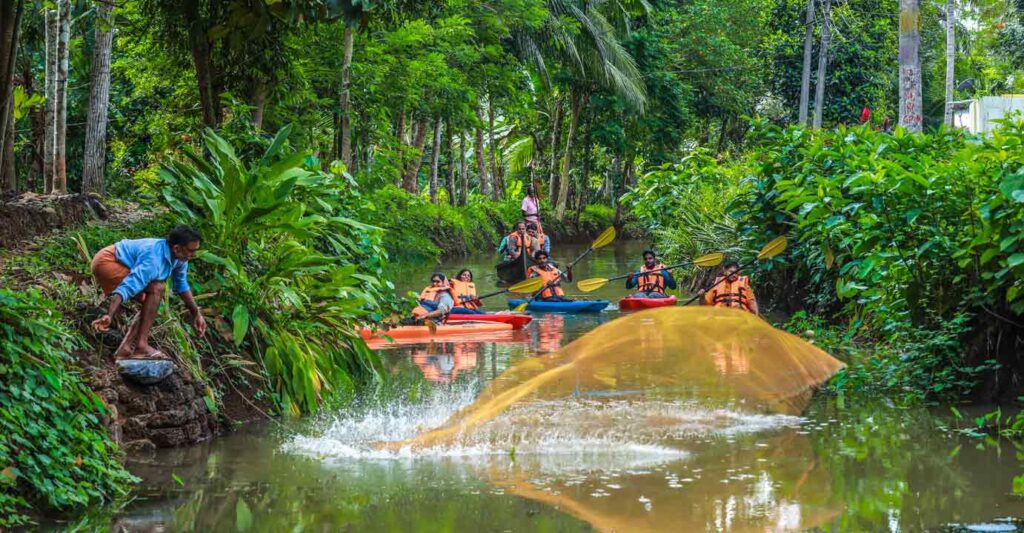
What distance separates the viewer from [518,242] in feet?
80.8

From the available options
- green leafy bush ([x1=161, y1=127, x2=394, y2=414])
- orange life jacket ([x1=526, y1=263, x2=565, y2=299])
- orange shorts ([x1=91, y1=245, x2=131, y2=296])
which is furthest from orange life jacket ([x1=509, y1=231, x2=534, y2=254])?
orange shorts ([x1=91, y1=245, x2=131, y2=296])

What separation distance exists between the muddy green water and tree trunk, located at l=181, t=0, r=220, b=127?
16.3 ft

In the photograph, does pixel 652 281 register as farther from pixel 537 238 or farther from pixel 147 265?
pixel 147 265

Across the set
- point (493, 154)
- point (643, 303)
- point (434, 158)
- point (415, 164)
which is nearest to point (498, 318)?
point (643, 303)

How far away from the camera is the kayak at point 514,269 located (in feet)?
78.7

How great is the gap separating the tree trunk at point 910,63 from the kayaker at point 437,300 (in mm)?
6938

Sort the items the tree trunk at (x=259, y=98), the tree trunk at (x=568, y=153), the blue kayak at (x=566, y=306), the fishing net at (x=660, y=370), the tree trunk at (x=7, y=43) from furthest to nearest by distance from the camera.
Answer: the tree trunk at (x=568, y=153) < the blue kayak at (x=566, y=306) < the tree trunk at (x=259, y=98) < the tree trunk at (x=7, y=43) < the fishing net at (x=660, y=370)

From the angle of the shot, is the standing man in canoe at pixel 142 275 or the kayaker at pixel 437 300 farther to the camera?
the kayaker at pixel 437 300

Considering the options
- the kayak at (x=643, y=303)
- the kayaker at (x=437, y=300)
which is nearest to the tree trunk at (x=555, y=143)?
the kayak at (x=643, y=303)

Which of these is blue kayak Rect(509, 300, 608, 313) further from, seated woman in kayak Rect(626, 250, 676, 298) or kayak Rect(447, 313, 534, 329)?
kayak Rect(447, 313, 534, 329)

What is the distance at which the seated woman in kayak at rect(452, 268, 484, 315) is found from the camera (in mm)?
18250

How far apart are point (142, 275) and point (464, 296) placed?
10197 millimetres

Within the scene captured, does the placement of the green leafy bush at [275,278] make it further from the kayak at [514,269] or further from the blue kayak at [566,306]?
the kayak at [514,269]

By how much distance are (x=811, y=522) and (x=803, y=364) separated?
3.85 meters
